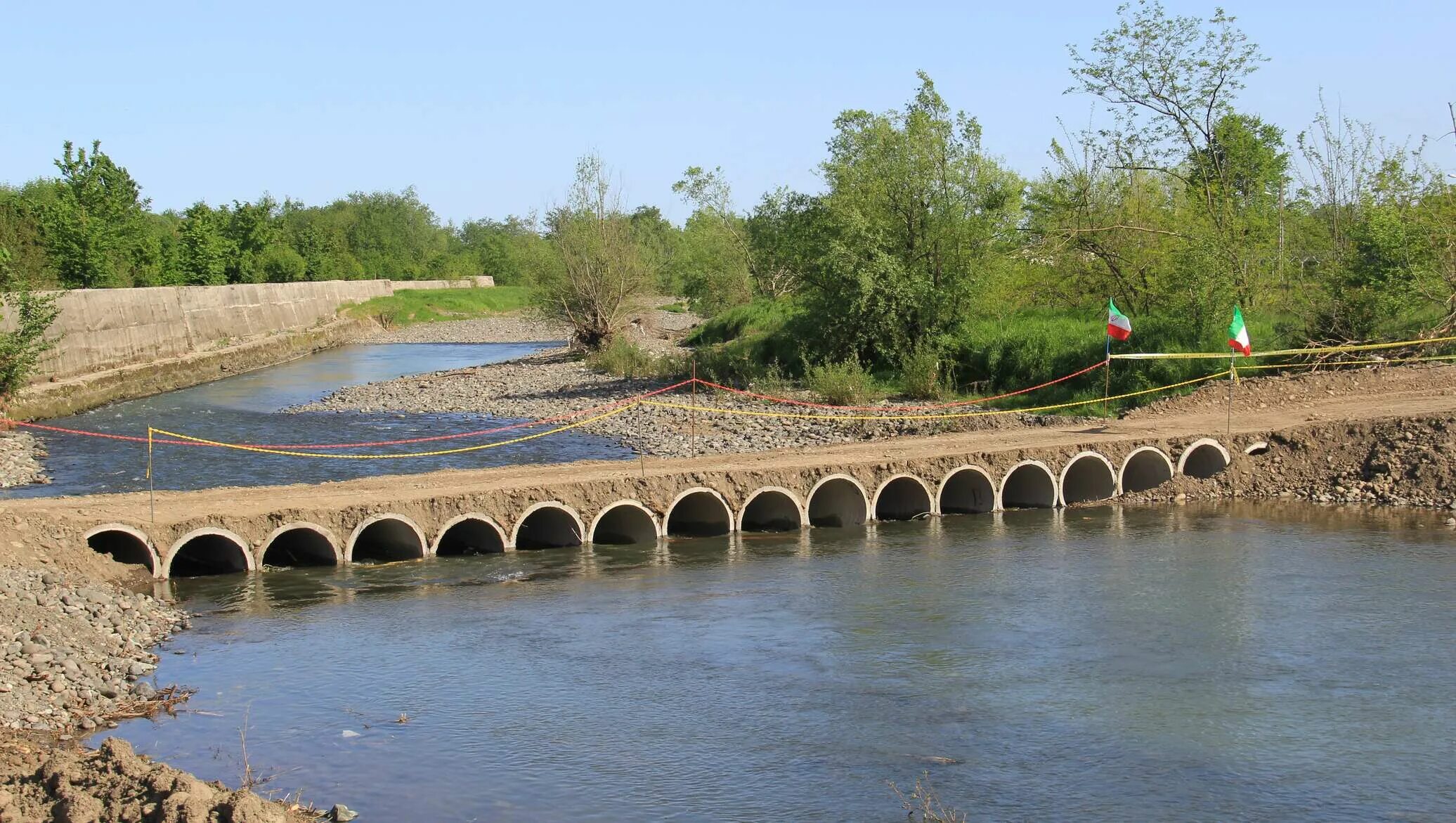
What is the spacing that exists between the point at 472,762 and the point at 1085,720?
620cm

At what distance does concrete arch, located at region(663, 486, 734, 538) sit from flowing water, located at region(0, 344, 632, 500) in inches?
243

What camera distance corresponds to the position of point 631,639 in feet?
52.1

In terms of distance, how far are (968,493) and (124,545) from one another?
15.6 metres

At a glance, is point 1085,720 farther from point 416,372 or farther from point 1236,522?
point 416,372

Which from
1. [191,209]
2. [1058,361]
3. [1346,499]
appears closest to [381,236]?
[191,209]

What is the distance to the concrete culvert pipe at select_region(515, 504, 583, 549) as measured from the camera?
858 inches

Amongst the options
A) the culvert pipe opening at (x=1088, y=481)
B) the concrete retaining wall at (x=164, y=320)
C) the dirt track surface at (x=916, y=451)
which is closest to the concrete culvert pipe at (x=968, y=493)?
the dirt track surface at (x=916, y=451)

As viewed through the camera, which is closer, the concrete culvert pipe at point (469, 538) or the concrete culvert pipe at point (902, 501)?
the concrete culvert pipe at point (469, 538)

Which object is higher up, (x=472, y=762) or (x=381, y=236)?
(x=381, y=236)

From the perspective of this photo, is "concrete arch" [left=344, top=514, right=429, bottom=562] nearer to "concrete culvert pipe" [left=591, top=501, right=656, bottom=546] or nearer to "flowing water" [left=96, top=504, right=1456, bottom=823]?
"flowing water" [left=96, top=504, right=1456, bottom=823]

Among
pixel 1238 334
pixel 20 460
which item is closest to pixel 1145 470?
pixel 1238 334

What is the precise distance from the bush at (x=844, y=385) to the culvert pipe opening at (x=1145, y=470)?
10.3m

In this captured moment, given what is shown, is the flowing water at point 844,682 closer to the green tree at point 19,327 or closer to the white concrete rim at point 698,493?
the white concrete rim at point 698,493

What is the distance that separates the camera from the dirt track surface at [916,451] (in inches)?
801
